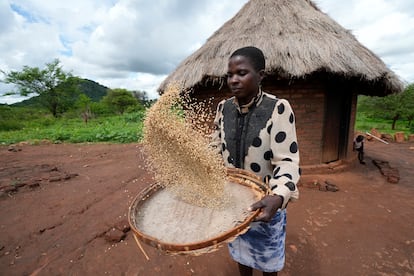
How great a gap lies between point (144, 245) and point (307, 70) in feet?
11.7

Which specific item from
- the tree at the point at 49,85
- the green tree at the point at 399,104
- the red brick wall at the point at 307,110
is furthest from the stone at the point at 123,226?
the tree at the point at 49,85

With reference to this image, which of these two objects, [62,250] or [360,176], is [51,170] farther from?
[360,176]

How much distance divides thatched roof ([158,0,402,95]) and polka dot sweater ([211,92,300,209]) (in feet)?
9.18

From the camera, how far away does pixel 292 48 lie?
4141mm

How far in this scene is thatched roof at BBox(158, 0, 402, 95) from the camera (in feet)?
12.9

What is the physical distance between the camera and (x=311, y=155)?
15.1 feet

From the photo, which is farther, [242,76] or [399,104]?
[399,104]

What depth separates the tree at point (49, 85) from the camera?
2188 cm

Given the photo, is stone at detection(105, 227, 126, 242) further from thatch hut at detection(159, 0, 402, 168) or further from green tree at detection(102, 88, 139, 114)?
green tree at detection(102, 88, 139, 114)

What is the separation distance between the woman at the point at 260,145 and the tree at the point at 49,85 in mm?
27020

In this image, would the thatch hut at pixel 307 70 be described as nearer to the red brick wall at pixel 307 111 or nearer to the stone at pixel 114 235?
the red brick wall at pixel 307 111

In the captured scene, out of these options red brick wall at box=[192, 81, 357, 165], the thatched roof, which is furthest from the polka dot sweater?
red brick wall at box=[192, 81, 357, 165]

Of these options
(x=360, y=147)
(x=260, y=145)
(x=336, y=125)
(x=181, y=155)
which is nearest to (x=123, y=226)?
(x=181, y=155)

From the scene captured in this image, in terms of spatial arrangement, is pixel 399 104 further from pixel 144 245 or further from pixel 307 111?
pixel 144 245
